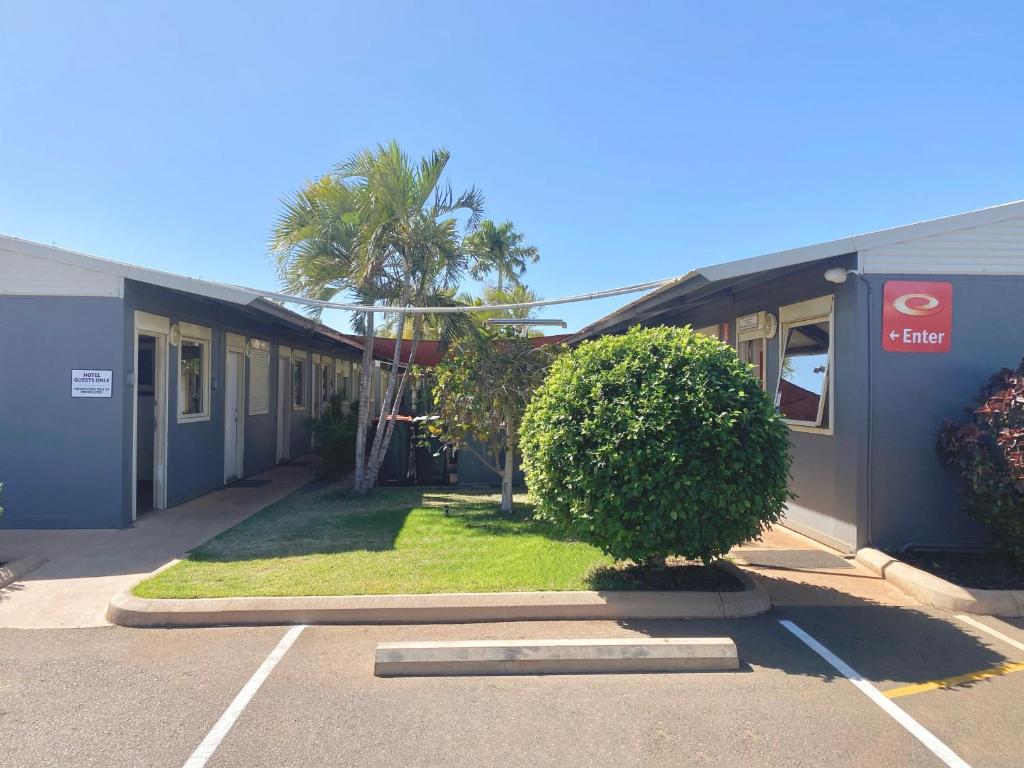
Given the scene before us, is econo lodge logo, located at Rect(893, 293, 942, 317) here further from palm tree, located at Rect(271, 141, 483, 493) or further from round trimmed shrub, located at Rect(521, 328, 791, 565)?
palm tree, located at Rect(271, 141, 483, 493)

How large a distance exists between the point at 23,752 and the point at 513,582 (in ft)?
11.3

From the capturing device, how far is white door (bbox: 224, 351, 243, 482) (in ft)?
38.7

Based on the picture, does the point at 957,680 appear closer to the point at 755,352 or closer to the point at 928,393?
the point at 928,393

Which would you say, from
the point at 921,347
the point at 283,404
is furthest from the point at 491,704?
the point at 283,404

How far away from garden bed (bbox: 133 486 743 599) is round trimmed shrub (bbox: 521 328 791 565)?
24.5 inches

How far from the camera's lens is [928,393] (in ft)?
23.2

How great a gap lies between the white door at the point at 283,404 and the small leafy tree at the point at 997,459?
40.6ft

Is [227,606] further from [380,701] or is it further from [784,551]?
[784,551]

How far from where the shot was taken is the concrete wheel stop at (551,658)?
443 cm

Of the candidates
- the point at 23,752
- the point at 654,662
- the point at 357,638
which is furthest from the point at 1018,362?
the point at 23,752

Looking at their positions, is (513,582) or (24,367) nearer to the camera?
(513,582)

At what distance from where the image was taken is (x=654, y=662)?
4.51 m

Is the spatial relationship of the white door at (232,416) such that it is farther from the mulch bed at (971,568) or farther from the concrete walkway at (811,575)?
the mulch bed at (971,568)

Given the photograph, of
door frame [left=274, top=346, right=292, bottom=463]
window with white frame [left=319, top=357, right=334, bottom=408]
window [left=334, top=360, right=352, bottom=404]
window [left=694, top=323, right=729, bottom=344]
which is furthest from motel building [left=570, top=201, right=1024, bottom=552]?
window [left=334, top=360, right=352, bottom=404]
